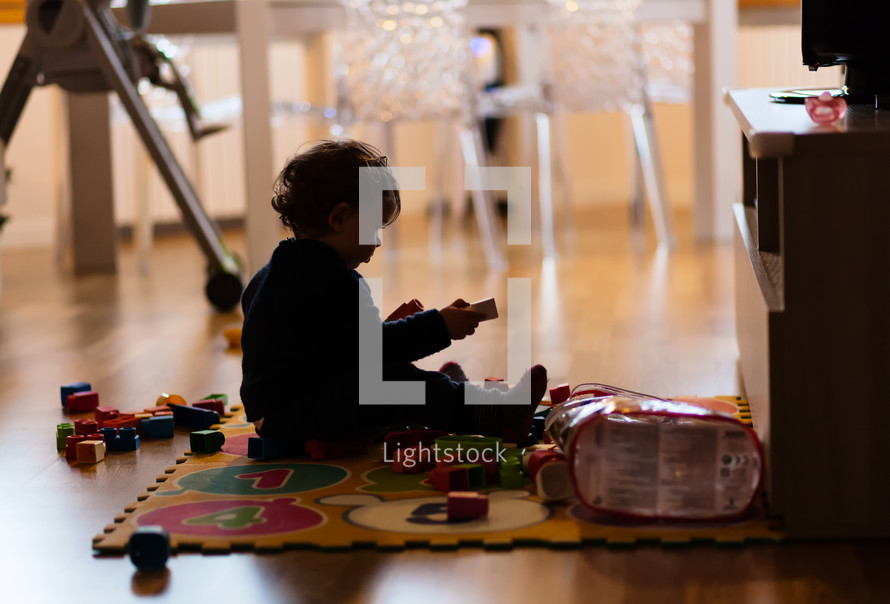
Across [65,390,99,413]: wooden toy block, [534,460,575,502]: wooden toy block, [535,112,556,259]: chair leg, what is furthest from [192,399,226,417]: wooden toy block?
[535,112,556,259]: chair leg

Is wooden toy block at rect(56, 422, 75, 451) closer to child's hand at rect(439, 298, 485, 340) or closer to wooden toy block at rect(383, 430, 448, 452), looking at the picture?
wooden toy block at rect(383, 430, 448, 452)

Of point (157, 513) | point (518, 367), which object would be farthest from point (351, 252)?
point (518, 367)

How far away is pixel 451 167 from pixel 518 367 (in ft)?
10.4

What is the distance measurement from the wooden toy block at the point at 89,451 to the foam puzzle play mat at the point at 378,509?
0.10m

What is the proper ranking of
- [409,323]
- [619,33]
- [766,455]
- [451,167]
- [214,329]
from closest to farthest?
[766,455] < [409,323] < [214,329] < [619,33] < [451,167]

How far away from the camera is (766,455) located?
107 centimetres

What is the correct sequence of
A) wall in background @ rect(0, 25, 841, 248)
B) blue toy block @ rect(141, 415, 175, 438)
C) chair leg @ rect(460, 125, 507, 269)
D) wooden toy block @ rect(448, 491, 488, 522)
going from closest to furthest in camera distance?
wooden toy block @ rect(448, 491, 488, 522), blue toy block @ rect(141, 415, 175, 438), chair leg @ rect(460, 125, 507, 269), wall in background @ rect(0, 25, 841, 248)

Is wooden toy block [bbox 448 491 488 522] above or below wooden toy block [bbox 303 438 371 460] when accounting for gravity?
below

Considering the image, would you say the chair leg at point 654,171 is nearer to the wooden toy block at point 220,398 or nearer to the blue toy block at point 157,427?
the wooden toy block at point 220,398


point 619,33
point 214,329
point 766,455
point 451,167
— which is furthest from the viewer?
point 451,167

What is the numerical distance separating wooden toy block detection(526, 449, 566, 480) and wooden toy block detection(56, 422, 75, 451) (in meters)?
0.62

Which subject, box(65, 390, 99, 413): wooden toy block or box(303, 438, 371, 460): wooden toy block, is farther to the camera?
box(65, 390, 99, 413): wooden toy block

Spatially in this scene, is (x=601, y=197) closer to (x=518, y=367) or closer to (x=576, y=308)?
Answer: (x=576, y=308)

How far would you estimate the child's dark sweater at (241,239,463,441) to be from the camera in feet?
4.40
